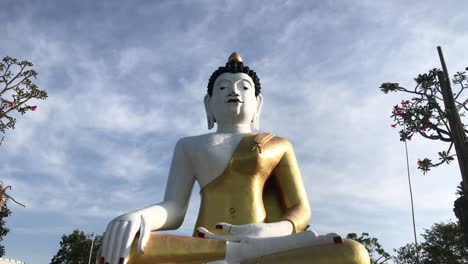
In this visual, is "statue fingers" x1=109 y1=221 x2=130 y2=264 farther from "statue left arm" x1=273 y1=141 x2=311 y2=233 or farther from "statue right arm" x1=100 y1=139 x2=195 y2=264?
"statue left arm" x1=273 y1=141 x2=311 y2=233

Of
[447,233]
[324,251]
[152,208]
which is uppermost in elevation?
[447,233]

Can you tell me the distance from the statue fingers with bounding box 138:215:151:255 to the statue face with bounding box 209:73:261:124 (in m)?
1.87

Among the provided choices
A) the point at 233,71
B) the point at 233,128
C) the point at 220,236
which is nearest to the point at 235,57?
the point at 233,71

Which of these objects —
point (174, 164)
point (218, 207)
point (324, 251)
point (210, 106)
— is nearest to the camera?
point (324, 251)

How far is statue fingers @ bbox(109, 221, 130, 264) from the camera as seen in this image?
3.88 meters

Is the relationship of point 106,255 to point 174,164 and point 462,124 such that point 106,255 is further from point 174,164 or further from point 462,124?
point 462,124

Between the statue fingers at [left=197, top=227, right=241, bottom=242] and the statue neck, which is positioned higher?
the statue neck

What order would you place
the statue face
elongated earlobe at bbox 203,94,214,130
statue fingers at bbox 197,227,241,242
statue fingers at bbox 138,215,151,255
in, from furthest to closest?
1. elongated earlobe at bbox 203,94,214,130
2. the statue face
3. statue fingers at bbox 197,227,241,242
4. statue fingers at bbox 138,215,151,255

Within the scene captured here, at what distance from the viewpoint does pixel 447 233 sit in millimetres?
19953

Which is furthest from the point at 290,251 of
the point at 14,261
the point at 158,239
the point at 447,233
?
the point at 14,261

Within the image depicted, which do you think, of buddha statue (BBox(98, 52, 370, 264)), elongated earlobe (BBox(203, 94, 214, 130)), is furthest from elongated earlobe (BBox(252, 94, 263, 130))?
elongated earlobe (BBox(203, 94, 214, 130))

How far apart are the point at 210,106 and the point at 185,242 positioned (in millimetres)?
2459

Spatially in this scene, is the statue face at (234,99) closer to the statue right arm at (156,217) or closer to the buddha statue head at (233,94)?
the buddha statue head at (233,94)

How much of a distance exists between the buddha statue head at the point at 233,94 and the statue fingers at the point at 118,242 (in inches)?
81.2
